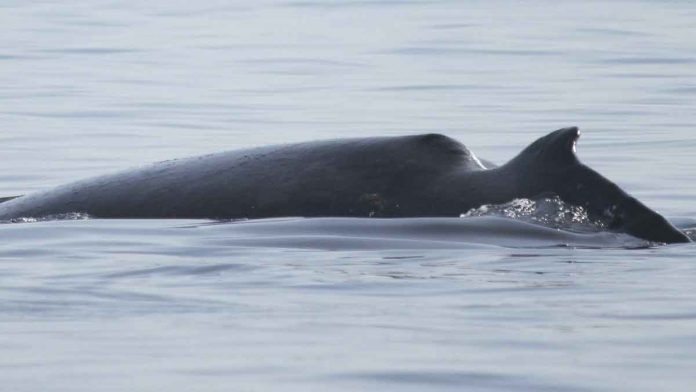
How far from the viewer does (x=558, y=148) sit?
29.5 ft

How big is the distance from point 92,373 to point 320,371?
0.71 metres

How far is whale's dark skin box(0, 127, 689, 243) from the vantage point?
9.02 metres

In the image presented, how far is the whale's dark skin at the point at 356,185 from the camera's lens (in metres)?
9.02

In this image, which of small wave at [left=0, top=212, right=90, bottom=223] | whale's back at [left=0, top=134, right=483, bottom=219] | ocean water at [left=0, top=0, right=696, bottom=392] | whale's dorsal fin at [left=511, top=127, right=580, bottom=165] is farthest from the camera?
small wave at [left=0, top=212, right=90, bottom=223]

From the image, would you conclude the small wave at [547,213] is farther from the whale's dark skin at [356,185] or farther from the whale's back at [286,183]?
the whale's back at [286,183]

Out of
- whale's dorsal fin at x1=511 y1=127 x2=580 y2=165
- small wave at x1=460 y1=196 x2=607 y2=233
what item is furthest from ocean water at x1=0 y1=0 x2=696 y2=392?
whale's dorsal fin at x1=511 y1=127 x2=580 y2=165

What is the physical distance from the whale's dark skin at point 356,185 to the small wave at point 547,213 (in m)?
0.03

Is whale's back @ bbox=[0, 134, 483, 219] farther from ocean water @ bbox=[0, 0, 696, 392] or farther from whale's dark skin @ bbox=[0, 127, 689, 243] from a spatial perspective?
ocean water @ bbox=[0, 0, 696, 392]

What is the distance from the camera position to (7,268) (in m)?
8.52

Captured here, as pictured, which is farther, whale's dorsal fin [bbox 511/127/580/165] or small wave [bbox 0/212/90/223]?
small wave [bbox 0/212/90/223]

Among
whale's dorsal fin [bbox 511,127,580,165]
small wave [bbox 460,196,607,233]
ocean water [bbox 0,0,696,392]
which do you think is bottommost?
ocean water [bbox 0,0,696,392]

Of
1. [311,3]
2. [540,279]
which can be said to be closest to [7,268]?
[540,279]

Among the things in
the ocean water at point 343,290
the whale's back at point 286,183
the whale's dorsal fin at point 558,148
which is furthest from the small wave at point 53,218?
the whale's dorsal fin at point 558,148

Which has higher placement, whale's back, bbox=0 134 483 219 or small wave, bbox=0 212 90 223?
whale's back, bbox=0 134 483 219
